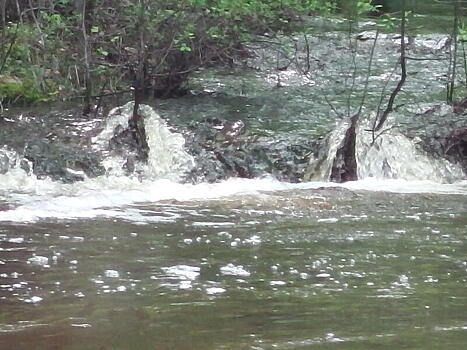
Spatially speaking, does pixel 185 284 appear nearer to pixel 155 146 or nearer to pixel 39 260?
pixel 39 260

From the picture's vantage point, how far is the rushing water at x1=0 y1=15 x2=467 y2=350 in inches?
188

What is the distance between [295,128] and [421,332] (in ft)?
28.5

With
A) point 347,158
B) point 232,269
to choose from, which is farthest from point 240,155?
point 232,269

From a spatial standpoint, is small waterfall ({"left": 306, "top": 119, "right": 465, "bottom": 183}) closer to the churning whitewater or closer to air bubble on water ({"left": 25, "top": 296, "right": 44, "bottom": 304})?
the churning whitewater

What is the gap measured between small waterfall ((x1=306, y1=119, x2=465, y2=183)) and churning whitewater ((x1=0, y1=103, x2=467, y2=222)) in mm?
15

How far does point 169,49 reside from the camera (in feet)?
43.3

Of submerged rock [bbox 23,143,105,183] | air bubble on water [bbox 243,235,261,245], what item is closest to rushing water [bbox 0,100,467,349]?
air bubble on water [bbox 243,235,261,245]

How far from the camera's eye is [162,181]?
11.6 m

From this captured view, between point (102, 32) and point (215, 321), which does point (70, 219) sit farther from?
point (102, 32)

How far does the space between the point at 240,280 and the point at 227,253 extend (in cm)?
90

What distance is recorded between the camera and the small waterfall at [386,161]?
12266 mm

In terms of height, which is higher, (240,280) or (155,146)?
(155,146)

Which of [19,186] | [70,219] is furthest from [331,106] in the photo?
[70,219]

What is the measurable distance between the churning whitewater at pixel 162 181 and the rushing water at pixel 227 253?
0.03 m
